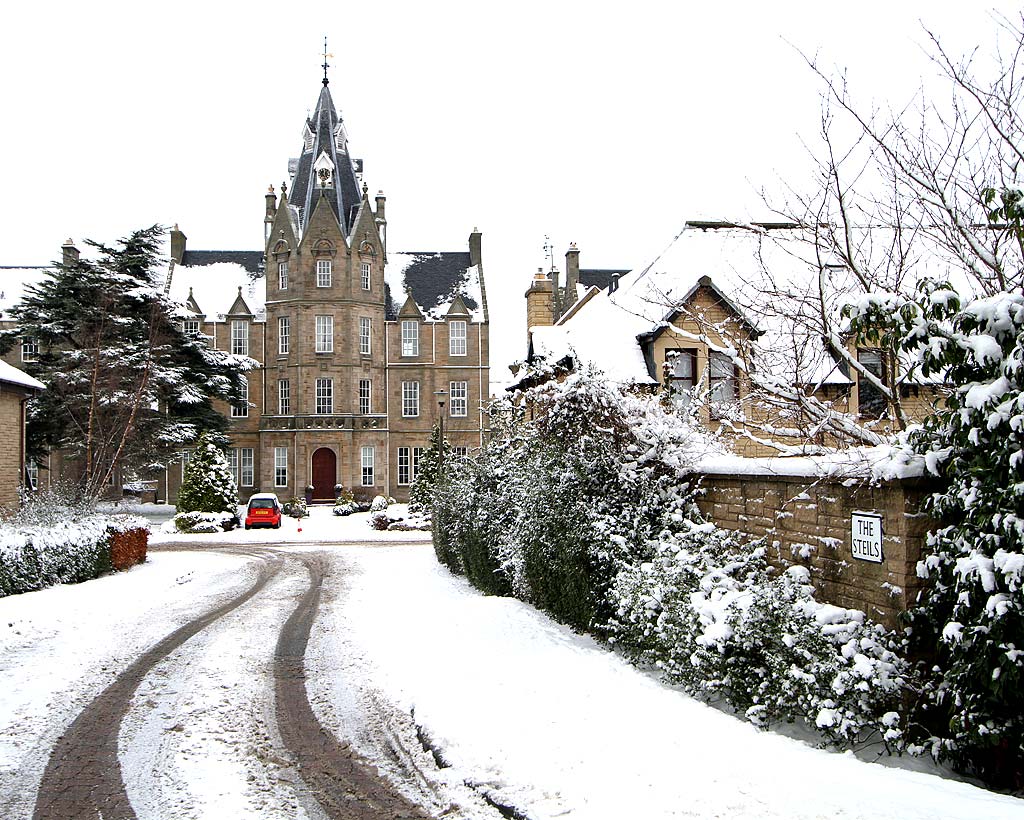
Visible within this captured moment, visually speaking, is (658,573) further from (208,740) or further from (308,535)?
(308,535)

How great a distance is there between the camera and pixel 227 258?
203ft

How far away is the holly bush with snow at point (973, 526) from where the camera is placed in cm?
609

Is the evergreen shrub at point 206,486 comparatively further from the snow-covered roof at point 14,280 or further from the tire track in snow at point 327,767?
the tire track in snow at point 327,767

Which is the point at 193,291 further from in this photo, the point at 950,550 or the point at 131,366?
the point at 950,550

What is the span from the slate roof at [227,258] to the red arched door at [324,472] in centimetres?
1399

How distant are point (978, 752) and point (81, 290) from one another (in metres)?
42.1

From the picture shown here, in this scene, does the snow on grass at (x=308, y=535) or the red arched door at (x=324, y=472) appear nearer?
the snow on grass at (x=308, y=535)

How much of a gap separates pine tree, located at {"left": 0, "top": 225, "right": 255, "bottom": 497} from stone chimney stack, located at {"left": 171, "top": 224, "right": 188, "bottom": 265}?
14.7 meters

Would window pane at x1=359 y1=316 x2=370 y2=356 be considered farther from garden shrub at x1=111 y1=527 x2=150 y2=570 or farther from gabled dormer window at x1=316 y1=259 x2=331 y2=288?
garden shrub at x1=111 y1=527 x2=150 y2=570

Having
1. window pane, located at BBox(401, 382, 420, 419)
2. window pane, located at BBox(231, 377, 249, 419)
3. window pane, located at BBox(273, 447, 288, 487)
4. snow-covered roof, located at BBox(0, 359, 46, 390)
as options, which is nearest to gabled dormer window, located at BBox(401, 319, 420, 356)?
window pane, located at BBox(401, 382, 420, 419)

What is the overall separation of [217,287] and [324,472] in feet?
48.2

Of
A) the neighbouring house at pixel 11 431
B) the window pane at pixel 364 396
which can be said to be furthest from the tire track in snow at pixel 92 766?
the window pane at pixel 364 396

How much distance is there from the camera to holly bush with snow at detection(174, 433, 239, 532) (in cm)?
4009

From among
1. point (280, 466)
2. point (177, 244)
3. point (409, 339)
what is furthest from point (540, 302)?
point (177, 244)
